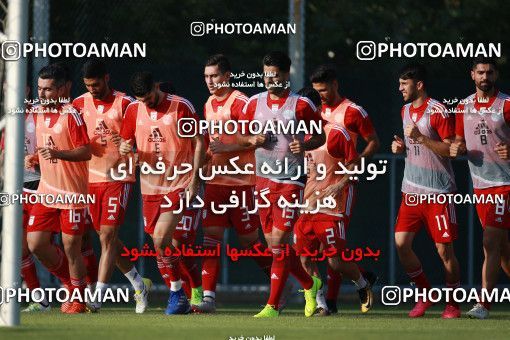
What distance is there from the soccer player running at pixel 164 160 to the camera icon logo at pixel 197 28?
538cm

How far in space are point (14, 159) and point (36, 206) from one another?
2.92 m

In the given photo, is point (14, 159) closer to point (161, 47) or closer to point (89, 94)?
point (89, 94)

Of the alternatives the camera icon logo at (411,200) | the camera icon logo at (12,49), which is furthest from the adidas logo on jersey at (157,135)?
the camera icon logo at (12,49)

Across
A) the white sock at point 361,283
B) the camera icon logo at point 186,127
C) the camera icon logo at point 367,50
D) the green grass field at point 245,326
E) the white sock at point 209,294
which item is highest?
the camera icon logo at point 367,50

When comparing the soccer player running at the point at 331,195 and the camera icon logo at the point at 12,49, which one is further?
the soccer player running at the point at 331,195

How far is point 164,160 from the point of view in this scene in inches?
566

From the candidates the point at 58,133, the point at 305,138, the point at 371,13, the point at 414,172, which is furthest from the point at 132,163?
A: the point at 371,13

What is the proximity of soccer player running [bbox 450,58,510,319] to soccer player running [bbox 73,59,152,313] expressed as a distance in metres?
3.22

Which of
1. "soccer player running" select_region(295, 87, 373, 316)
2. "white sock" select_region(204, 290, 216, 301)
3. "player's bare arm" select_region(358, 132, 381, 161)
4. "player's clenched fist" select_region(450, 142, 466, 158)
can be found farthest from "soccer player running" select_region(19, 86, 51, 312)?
"player's clenched fist" select_region(450, 142, 466, 158)

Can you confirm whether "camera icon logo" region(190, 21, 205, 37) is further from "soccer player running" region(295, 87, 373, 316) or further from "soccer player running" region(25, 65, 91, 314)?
"soccer player running" region(25, 65, 91, 314)

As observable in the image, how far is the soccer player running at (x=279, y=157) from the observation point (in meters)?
14.1

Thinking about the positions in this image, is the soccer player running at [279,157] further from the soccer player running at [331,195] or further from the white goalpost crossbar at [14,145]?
the white goalpost crossbar at [14,145]

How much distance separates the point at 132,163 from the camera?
1482 centimetres

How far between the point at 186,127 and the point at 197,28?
577 cm
